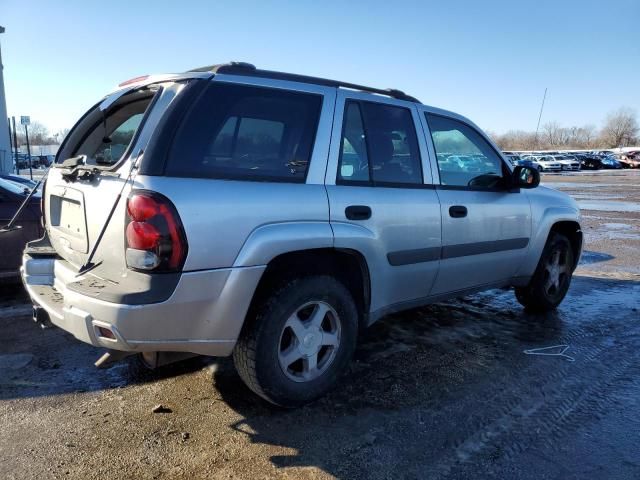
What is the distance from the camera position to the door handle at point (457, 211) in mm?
4043

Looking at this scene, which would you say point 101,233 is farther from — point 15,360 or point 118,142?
point 15,360

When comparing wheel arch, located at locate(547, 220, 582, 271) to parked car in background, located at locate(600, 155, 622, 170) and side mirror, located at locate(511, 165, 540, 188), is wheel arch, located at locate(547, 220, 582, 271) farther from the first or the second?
parked car in background, located at locate(600, 155, 622, 170)

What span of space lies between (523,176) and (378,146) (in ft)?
5.43

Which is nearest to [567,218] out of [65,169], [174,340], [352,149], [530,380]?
[530,380]

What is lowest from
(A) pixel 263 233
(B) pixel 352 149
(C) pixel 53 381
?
(C) pixel 53 381

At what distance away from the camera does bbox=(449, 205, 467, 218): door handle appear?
4043 millimetres

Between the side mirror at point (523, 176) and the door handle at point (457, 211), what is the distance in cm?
74

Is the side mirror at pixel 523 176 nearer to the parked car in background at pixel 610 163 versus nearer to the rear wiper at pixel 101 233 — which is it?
the rear wiper at pixel 101 233

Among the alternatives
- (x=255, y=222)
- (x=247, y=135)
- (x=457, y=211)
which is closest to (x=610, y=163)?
(x=457, y=211)

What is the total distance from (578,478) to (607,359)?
5.99 feet

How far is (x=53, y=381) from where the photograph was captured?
3680 mm

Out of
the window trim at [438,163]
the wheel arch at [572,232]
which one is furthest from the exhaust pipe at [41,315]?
the wheel arch at [572,232]

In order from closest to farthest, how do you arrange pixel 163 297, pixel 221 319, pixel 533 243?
pixel 163 297 → pixel 221 319 → pixel 533 243

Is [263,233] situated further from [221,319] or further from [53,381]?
[53,381]
